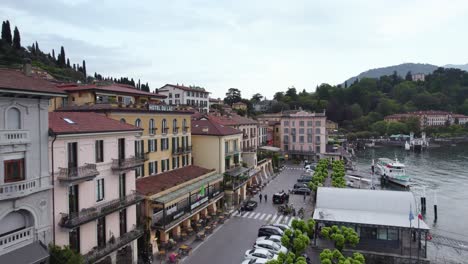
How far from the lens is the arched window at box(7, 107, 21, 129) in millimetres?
16047

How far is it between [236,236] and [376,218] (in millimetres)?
13539

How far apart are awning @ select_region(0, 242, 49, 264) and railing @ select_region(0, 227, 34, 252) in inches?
15.2

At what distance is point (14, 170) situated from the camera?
53.6ft

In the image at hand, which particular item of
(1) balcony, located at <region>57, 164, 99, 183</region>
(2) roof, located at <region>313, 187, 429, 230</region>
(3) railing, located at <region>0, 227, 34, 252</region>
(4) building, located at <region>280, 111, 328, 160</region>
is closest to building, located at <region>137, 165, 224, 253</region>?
(1) balcony, located at <region>57, 164, 99, 183</region>

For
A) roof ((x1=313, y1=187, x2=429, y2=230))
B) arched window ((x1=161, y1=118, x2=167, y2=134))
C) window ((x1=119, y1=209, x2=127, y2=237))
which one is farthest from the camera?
arched window ((x1=161, y1=118, x2=167, y2=134))

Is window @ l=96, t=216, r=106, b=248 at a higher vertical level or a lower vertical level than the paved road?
higher

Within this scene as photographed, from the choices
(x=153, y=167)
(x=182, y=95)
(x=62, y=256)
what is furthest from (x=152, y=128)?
(x=182, y=95)

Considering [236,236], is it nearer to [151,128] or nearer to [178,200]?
[178,200]

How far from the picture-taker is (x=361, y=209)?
109 feet

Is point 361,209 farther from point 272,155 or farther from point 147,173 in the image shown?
point 272,155

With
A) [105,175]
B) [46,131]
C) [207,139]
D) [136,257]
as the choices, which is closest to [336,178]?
[207,139]

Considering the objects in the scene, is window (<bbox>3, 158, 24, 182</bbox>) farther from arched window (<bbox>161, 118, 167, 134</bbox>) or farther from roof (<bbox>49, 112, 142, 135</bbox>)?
arched window (<bbox>161, 118, 167, 134</bbox>)

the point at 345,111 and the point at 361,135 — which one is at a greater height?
the point at 345,111

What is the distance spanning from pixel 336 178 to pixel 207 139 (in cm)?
1970
